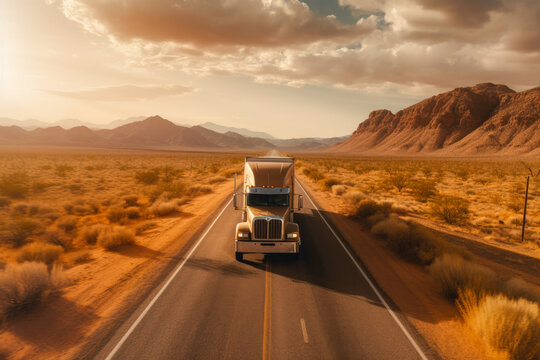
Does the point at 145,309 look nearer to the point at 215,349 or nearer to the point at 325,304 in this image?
the point at 215,349

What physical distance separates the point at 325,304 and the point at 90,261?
9923 mm

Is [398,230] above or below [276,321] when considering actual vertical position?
above

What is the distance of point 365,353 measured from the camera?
652 cm

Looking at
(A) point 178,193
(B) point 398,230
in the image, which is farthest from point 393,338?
(A) point 178,193

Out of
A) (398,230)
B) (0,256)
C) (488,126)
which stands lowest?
(0,256)

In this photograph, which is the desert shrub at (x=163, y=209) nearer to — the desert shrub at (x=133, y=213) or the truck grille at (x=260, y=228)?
the desert shrub at (x=133, y=213)

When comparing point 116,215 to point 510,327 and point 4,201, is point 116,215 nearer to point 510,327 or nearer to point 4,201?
point 4,201

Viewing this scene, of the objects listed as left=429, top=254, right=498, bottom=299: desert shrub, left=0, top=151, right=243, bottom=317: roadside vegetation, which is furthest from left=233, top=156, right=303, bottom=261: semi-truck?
left=0, top=151, right=243, bottom=317: roadside vegetation

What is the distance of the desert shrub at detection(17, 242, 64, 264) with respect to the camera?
436 inches

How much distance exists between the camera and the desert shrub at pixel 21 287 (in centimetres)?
805

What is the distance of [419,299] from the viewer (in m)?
9.09

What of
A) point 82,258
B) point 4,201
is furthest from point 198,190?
point 82,258

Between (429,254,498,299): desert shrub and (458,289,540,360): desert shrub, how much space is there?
4.90 feet

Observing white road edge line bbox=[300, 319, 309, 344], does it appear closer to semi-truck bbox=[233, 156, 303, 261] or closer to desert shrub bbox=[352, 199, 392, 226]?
semi-truck bbox=[233, 156, 303, 261]
